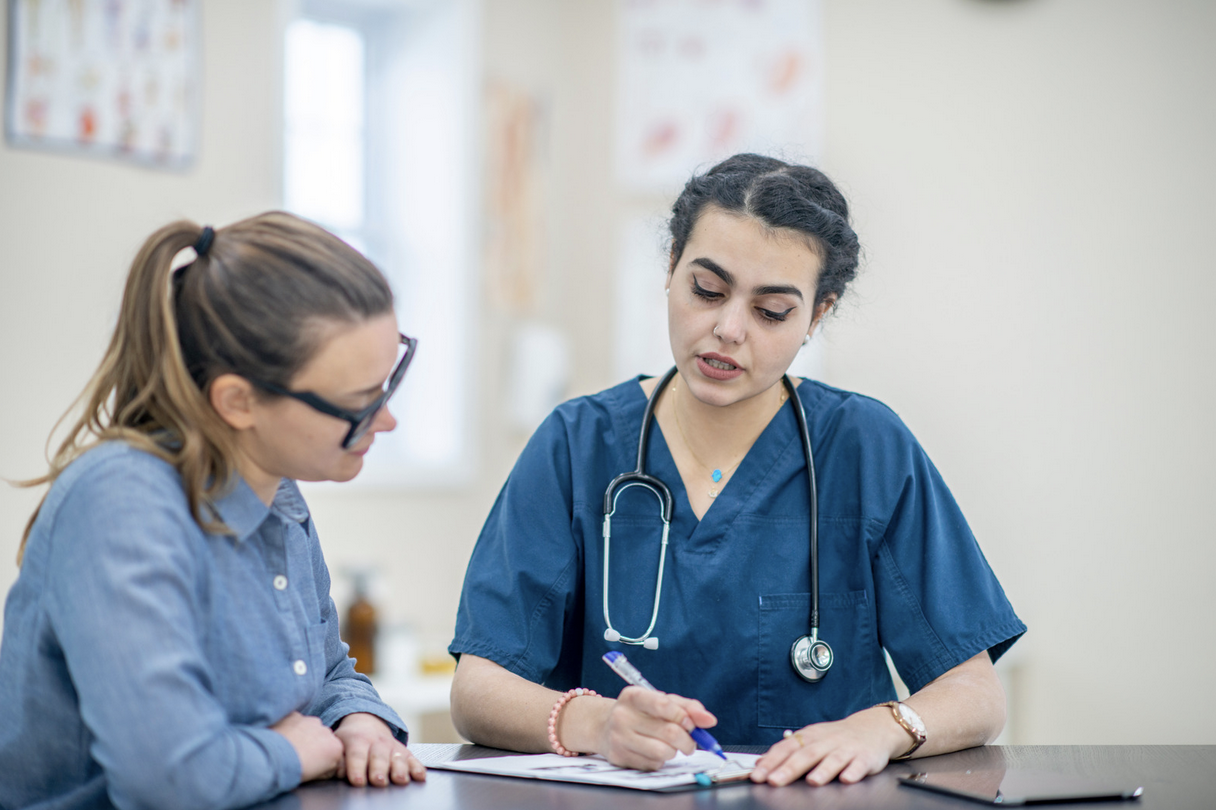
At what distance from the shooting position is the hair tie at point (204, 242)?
106 cm

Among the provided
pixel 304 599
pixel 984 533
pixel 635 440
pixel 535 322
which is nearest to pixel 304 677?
pixel 304 599

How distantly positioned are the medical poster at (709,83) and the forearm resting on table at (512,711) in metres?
2.52

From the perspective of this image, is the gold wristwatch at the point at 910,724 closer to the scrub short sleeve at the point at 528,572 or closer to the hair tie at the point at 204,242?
the scrub short sleeve at the point at 528,572

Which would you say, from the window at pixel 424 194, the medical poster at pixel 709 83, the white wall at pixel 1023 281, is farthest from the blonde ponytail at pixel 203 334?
the window at pixel 424 194

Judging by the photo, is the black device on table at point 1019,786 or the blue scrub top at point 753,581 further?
the blue scrub top at point 753,581

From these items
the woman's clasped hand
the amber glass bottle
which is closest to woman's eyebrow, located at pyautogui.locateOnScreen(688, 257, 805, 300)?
the woman's clasped hand

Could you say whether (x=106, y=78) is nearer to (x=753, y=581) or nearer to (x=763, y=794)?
(x=753, y=581)

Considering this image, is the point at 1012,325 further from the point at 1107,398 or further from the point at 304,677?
the point at 304,677

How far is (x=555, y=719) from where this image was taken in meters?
1.28

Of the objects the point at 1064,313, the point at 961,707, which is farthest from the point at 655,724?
the point at 1064,313

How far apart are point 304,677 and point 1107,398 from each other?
2.51m

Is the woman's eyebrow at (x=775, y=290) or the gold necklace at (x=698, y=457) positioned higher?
the woman's eyebrow at (x=775, y=290)

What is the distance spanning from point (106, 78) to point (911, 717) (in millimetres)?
2866

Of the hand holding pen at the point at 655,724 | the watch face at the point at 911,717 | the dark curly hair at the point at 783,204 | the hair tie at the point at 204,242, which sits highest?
the dark curly hair at the point at 783,204
